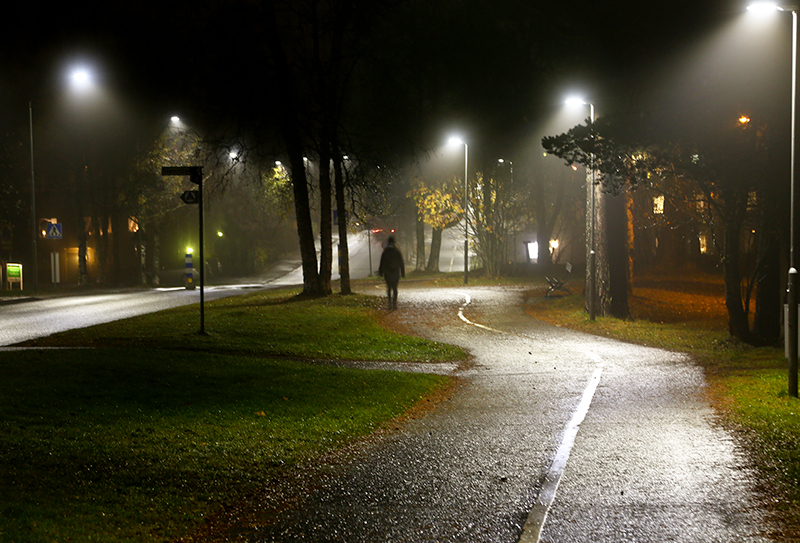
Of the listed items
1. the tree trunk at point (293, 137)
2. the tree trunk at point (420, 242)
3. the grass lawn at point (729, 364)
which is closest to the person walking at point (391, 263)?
the tree trunk at point (293, 137)

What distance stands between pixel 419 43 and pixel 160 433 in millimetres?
36294

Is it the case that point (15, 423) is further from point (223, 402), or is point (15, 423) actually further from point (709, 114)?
point (709, 114)

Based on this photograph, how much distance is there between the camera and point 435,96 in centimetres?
4172

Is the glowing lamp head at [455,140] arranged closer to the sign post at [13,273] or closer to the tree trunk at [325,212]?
the tree trunk at [325,212]

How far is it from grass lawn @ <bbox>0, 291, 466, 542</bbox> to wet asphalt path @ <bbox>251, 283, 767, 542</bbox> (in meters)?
0.75

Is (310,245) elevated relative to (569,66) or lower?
lower

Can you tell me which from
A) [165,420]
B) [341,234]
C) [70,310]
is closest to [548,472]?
[165,420]

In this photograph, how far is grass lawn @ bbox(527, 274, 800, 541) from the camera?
6.30m

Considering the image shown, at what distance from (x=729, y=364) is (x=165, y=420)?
34.6 feet

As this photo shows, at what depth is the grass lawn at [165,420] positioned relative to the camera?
5.13 meters

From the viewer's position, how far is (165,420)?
7.82 m

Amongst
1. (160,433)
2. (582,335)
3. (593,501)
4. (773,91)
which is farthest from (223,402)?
(773,91)

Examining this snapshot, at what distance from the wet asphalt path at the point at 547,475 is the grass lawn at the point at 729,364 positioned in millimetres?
251

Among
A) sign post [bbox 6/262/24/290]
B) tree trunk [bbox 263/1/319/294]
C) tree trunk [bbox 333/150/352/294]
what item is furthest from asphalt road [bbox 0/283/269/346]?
sign post [bbox 6/262/24/290]
